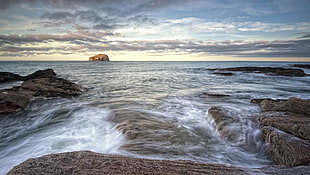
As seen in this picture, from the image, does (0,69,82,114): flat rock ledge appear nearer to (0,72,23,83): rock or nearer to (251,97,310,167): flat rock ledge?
(251,97,310,167): flat rock ledge

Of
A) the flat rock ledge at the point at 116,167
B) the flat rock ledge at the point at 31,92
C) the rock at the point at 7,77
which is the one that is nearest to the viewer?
the flat rock ledge at the point at 116,167

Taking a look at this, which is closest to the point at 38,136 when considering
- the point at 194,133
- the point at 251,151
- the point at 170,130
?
the point at 170,130

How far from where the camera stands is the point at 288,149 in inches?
120

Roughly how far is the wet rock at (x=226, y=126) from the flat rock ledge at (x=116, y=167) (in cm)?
182

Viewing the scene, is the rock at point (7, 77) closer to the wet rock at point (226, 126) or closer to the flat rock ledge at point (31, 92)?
the flat rock ledge at point (31, 92)

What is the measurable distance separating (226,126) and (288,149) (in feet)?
6.72

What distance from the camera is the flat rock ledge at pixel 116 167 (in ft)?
7.95

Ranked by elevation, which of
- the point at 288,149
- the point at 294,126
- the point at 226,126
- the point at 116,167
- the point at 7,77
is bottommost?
the point at 226,126

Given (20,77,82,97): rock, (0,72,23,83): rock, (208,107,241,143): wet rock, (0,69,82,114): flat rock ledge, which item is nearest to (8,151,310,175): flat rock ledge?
(208,107,241,143): wet rock

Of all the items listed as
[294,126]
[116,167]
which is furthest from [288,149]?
[116,167]

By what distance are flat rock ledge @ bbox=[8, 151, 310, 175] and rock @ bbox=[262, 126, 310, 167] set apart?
0.20 meters

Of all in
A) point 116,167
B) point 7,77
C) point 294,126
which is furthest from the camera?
point 7,77

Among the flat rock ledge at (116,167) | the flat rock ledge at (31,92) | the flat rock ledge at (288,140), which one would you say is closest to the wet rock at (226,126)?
the flat rock ledge at (288,140)

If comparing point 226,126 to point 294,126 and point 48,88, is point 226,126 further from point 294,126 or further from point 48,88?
point 48,88
